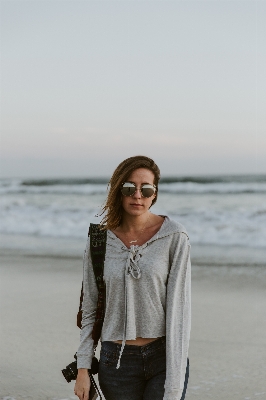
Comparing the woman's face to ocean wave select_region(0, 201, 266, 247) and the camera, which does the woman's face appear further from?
ocean wave select_region(0, 201, 266, 247)

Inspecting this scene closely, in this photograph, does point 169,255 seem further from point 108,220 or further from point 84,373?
point 84,373

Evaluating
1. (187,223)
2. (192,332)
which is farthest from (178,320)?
(187,223)

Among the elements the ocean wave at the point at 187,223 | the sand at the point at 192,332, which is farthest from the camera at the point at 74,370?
the ocean wave at the point at 187,223

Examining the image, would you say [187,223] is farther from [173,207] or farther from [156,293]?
[156,293]

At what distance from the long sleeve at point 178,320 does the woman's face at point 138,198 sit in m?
0.24

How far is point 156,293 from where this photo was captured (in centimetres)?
243

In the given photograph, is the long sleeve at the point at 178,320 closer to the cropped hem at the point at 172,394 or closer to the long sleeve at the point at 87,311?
the cropped hem at the point at 172,394

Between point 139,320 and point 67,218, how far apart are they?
47.6ft

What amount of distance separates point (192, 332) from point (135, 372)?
3.21 m

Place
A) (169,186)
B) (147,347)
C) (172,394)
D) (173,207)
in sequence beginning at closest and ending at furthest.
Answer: (172,394) → (147,347) → (173,207) → (169,186)

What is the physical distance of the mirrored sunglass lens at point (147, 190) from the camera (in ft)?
8.39

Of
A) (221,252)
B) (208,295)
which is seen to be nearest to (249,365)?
(208,295)

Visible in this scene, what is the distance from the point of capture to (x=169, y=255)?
2467 mm

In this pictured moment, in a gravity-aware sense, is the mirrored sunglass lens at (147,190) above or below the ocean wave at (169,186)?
above
